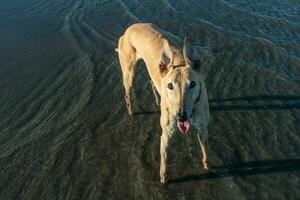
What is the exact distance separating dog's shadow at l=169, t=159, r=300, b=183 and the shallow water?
0.06ft

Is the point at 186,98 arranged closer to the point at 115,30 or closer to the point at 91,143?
the point at 91,143

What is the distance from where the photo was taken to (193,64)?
646 cm

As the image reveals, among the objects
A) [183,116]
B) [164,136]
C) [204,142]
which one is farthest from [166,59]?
[204,142]

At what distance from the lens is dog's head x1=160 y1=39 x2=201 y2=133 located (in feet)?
20.5

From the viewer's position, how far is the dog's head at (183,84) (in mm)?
6238

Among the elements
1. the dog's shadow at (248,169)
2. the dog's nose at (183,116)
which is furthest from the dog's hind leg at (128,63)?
the dog's nose at (183,116)

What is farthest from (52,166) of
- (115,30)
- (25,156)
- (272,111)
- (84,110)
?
(115,30)

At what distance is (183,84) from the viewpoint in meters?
6.25

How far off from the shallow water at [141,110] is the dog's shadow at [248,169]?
2 centimetres

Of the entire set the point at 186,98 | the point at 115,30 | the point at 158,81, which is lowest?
the point at 115,30

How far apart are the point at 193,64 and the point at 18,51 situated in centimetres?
836

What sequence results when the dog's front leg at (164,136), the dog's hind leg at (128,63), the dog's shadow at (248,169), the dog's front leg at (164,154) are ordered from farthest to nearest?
the dog's hind leg at (128,63), the dog's shadow at (248,169), the dog's front leg at (164,154), the dog's front leg at (164,136)

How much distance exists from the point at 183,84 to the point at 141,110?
3.76 m

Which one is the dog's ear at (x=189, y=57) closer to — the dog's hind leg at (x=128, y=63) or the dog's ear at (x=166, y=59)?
the dog's ear at (x=166, y=59)
